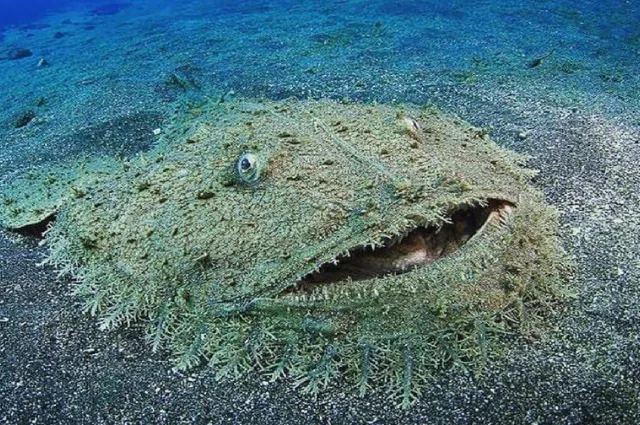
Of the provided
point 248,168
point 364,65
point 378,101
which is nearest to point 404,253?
point 248,168

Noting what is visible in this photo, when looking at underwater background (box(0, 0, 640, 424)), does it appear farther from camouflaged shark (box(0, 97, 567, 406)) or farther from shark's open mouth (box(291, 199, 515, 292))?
shark's open mouth (box(291, 199, 515, 292))

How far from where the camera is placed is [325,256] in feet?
10.5

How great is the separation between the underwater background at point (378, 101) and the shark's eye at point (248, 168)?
1.16 m

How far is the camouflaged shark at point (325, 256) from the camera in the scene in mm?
3184

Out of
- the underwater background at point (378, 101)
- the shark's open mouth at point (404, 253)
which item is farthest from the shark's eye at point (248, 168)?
the underwater background at point (378, 101)

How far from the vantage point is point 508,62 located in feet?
30.1

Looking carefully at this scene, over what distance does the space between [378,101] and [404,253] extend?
456 centimetres

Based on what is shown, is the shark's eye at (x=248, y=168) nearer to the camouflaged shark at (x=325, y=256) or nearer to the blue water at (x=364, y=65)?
the camouflaged shark at (x=325, y=256)

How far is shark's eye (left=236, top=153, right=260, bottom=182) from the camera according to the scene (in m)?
3.67

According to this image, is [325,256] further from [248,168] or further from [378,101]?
[378,101]

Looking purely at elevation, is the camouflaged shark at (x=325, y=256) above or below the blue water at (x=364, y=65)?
Result: above

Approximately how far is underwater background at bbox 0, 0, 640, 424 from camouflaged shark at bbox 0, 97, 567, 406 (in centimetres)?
18

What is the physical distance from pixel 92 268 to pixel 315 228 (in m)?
1.63

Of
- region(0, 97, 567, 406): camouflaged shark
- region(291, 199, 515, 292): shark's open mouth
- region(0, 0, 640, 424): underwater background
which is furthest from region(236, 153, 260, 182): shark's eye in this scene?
region(0, 0, 640, 424): underwater background
